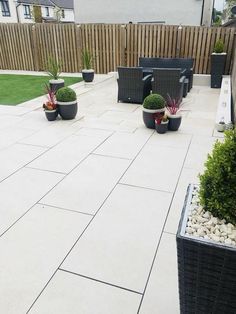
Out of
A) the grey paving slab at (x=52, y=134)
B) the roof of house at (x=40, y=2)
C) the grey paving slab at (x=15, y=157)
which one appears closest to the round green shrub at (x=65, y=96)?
the grey paving slab at (x=52, y=134)

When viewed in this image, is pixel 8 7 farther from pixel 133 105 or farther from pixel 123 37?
pixel 133 105

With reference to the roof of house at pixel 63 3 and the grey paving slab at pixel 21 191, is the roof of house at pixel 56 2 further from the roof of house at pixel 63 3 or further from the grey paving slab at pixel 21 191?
the grey paving slab at pixel 21 191

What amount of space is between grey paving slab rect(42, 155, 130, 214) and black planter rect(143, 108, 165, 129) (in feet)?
4.56

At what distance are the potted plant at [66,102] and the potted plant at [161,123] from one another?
5.70 ft

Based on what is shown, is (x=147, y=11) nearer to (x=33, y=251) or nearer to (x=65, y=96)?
(x=65, y=96)

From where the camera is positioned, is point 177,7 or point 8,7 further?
point 8,7

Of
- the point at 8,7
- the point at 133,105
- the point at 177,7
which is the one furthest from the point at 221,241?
the point at 8,7

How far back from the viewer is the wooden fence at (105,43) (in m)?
9.12

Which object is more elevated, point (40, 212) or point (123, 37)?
point (123, 37)

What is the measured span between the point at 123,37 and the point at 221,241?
31.8 feet

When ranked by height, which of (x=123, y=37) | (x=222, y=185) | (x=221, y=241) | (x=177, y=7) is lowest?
(x=221, y=241)

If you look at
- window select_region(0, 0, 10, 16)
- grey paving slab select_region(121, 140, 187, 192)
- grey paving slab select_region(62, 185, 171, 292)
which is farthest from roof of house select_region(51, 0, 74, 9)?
grey paving slab select_region(62, 185, 171, 292)

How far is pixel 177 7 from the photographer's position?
47.0ft

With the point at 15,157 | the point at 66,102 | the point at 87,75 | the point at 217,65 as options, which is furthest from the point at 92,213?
the point at 217,65
